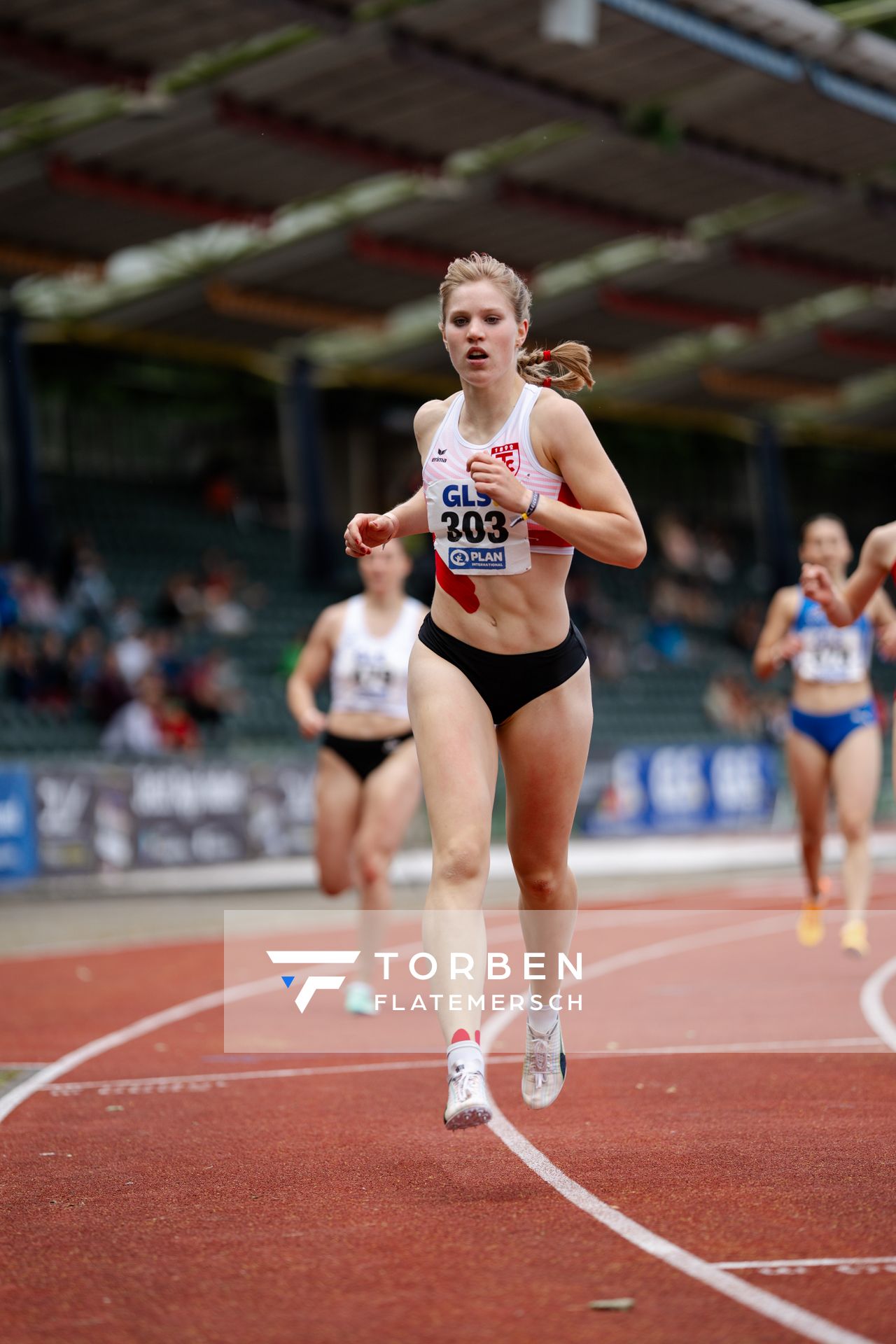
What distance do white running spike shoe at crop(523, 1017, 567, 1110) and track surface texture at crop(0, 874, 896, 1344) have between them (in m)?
0.17

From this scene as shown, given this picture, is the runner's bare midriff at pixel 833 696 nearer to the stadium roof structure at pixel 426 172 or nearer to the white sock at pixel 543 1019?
the white sock at pixel 543 1019

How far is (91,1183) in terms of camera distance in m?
5.51

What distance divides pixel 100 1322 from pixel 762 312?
3121 cm

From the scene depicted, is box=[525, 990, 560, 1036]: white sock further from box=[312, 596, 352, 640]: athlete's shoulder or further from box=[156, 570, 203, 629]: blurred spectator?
box=[156, 570, 203, 629]: blurred spectator

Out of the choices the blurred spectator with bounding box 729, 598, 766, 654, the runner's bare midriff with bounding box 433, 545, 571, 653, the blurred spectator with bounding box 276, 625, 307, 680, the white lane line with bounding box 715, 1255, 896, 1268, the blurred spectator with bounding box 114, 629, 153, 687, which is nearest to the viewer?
the white lane line with bounding box 715, 1255, 896, 1268

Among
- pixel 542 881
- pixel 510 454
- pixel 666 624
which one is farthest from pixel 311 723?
pixel 666 624

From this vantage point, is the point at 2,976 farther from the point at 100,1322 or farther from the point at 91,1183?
the point at 100,1322

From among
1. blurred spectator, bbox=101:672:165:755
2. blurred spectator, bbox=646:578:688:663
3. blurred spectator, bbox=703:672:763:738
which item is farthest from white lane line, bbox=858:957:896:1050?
blurred spectator, bbox=646:578:688:663

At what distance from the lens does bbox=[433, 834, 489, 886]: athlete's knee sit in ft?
17.4

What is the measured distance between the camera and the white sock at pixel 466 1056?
16.5 feet

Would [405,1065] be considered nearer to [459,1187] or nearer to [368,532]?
[459,1187]

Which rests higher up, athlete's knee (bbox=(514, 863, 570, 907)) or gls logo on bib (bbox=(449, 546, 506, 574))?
gls logo on bib (bbox=(449, 546, 506, 574))

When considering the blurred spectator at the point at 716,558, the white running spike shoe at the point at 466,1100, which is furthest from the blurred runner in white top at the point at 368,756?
the blurred spectator at the point at 716,558

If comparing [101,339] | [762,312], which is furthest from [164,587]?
[762,312]
